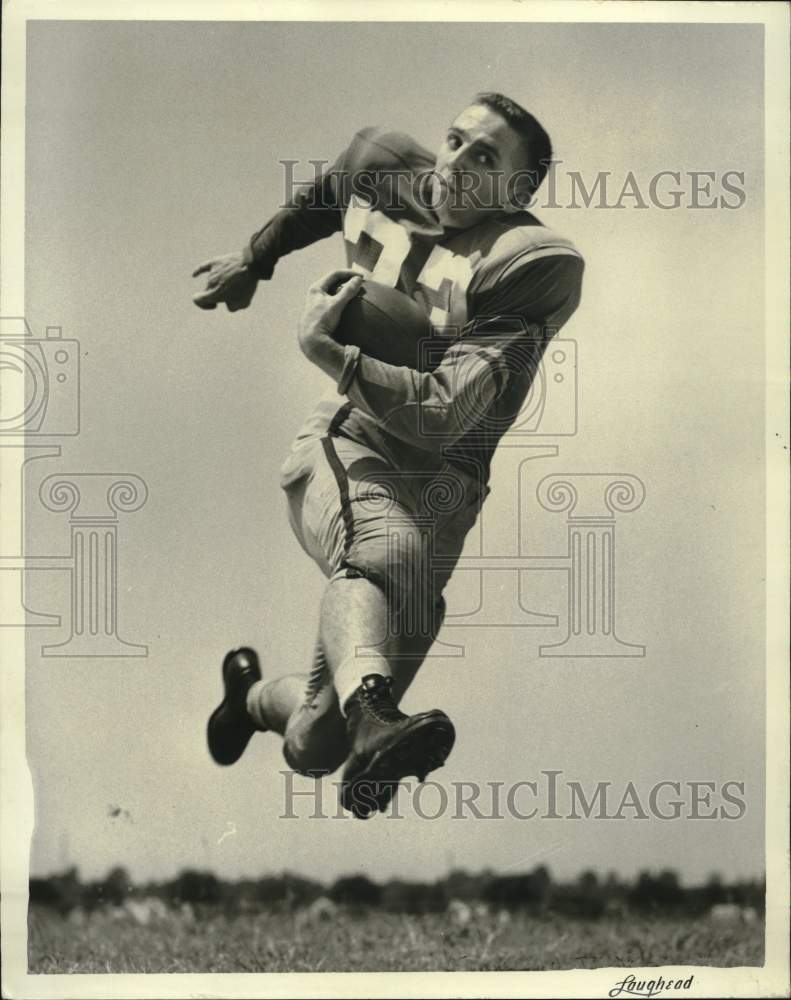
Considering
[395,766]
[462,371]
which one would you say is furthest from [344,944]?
[462,371]

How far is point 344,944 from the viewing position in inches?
121

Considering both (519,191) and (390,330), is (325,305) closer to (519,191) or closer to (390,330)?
(390,330)

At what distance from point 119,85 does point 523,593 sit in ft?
6.00

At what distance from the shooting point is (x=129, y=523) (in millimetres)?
3137

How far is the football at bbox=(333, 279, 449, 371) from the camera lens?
3049mm

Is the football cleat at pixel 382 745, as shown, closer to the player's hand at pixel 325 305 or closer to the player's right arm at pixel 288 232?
the player's hand at pixel 325 305

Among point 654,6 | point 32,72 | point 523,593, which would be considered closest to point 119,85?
point 32,72

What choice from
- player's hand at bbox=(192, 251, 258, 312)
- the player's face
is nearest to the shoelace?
player's hand at bbox=(192, 251, 258, 312)

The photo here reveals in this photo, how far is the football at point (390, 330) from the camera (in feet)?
10.0

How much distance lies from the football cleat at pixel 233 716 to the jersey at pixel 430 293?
522 mm

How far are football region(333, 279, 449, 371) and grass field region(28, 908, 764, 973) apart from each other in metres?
1.53

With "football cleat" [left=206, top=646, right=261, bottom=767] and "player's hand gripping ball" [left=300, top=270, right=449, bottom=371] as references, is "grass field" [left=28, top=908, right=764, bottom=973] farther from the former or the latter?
"player's hand gripping ball" [left=300, top=270, right=449, bottom=371]

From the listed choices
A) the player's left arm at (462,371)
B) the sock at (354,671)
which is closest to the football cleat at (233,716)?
the sock at (354,671)
